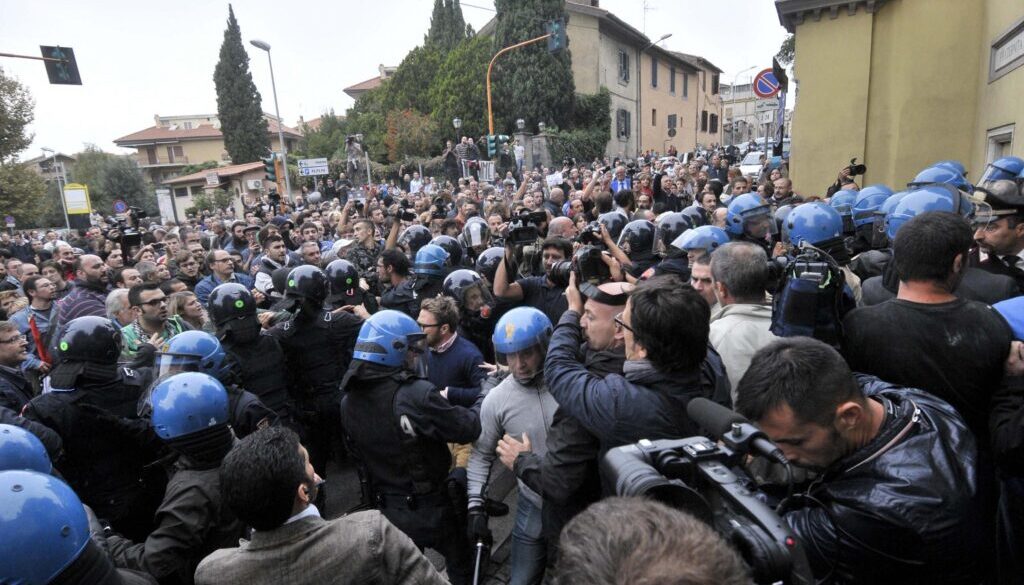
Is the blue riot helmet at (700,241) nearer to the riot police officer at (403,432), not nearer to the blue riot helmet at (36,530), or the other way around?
the riot police officer at (403,432)

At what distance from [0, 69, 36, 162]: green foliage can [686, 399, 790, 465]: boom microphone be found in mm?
45376

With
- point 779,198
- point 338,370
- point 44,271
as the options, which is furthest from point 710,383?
point 44,271

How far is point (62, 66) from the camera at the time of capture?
14.8 metres

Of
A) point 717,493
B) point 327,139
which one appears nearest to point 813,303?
point 717,493

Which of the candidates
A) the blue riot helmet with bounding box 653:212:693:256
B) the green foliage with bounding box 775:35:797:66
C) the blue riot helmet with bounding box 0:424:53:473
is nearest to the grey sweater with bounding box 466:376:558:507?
the blue riot helmet with bounding box 0:424:53:473

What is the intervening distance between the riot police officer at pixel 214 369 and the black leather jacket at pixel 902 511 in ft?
8.95

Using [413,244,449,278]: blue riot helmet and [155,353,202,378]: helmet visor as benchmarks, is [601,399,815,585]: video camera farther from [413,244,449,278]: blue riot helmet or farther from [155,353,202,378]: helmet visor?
[413,244,449,278]: blue riot helmet

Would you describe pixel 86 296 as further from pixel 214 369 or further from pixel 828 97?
pixel 828 97

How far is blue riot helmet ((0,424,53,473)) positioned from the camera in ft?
7.62

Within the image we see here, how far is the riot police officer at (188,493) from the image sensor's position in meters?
2.36

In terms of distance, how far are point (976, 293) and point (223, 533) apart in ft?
12.2

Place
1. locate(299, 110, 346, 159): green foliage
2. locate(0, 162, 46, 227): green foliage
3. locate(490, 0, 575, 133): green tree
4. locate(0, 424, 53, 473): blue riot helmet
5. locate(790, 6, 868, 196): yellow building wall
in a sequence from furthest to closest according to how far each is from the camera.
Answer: locate(299, 110, 346, 159): green foliage, locate(0, 162, 46, 227): green foliage, locate(490, 0, 575, 133): green tree, locate(790, 6, 868, 196): yellow building wall, locate(0, 424, 53, 473): blue riot helmet

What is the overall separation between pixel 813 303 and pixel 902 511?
1.06 meters

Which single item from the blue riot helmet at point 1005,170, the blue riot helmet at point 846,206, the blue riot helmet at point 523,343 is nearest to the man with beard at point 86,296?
the blue riot helmet at point 523,343
